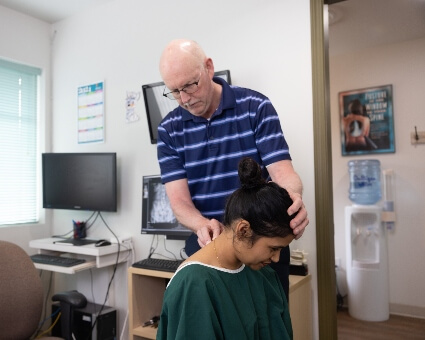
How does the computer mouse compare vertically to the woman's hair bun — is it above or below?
below

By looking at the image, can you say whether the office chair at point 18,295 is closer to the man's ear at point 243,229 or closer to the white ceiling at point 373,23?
the man's ear at point 243,229

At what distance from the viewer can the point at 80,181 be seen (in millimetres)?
2939

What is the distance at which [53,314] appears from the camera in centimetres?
308

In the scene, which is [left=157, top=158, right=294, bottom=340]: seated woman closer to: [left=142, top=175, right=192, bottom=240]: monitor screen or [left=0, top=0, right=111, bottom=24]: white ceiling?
[left=142, top=175, right=192, bottom=240]: monitor screen

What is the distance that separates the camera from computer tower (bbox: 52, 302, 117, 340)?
2.66 m

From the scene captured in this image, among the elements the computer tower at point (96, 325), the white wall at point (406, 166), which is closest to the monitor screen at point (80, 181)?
the computer tower at point (96, 325)

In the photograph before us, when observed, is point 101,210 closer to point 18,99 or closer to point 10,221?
point 10,221

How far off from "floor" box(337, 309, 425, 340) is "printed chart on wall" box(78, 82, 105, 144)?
266 centimetres

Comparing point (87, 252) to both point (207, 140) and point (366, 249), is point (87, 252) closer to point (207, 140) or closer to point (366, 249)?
point (207, 140)

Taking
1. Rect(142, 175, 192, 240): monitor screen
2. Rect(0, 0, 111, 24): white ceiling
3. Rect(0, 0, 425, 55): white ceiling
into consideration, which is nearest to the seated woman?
Rect(142, 175, 192, 240): monitor screen

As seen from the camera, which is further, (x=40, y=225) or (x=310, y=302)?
(x=40, y=225)

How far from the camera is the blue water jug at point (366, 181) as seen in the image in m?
3.80

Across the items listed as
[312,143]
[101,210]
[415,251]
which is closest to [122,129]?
[101,210]

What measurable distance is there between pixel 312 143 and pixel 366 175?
6.43ft
